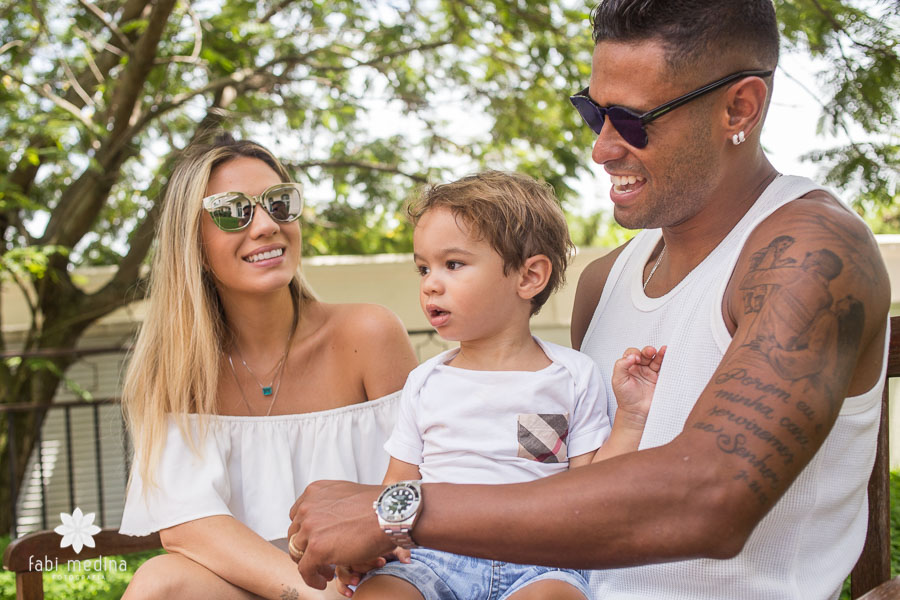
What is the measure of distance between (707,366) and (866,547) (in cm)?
69

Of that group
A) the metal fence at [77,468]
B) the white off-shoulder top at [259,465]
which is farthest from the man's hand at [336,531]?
the metal fence at [77,468]

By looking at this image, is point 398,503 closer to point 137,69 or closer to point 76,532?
point 76,532

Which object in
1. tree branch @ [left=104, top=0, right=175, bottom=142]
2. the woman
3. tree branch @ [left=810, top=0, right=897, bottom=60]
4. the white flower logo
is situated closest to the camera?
the white flower logo

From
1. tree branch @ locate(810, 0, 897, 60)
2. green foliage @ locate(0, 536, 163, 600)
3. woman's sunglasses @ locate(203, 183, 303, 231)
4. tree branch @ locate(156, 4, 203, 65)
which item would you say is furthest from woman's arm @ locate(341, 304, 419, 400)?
tree branch @ locate(156, 4, 203, 65)

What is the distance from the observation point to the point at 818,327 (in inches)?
55.6

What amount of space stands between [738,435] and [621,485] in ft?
Answer: 0.69

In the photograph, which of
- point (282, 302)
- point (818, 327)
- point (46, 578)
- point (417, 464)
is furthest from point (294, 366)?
point (46, 578)

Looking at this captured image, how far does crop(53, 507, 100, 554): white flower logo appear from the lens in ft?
7.96

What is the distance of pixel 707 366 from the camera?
1738mm

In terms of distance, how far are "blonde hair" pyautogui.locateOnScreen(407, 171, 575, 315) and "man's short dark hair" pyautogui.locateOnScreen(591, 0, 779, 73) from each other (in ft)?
1.52

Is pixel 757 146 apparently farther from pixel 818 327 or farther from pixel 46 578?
pixel 46 578

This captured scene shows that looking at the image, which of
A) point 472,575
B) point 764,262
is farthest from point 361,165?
point 764,262

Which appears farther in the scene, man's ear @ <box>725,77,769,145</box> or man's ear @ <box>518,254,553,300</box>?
man's ear @ <box>518,254,553,300</box>

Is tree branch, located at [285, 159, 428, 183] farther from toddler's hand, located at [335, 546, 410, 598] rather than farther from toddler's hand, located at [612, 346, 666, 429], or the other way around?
toddler's hand, located at [335, 546, 410, 598]
